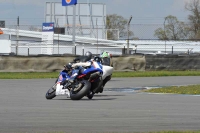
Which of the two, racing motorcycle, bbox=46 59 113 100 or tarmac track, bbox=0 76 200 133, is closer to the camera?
tarmac track, bbox=0 76 200 133

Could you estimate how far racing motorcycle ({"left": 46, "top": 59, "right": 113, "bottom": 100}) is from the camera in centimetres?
1555

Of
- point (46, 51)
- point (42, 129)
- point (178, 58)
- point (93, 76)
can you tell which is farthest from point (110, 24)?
point (42, 129)

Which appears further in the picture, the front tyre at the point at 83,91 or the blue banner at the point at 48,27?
the blue banner at the point at 48,27

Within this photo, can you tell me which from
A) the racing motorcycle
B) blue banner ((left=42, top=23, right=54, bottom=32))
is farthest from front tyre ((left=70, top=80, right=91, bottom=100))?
blue banner ((left=42, top=23, right=54, bottom=32))

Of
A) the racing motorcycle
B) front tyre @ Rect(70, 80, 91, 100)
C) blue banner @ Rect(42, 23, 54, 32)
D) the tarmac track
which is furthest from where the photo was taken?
blue banner @ Rect(42, 23, 54, 32)

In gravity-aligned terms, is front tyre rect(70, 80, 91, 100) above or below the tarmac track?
above

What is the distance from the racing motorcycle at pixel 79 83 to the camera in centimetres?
1555

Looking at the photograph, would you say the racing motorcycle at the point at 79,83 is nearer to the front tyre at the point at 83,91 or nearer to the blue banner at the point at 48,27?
the front tyre at the point at 83,91

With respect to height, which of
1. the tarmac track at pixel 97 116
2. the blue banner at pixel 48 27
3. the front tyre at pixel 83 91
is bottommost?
the tarmac track at pixel 97 116

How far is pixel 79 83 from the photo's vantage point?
51.1 ft

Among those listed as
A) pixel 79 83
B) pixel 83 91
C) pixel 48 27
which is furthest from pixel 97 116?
pixel 48 27

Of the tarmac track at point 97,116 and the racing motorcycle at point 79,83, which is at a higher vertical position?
the racing motorcycle at point 79,83

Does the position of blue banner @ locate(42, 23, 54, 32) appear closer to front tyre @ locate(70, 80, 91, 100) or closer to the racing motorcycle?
the racing motorcycle

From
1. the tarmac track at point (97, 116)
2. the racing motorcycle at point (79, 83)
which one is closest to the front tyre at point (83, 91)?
the racing motorcycle at point (79, 83)
